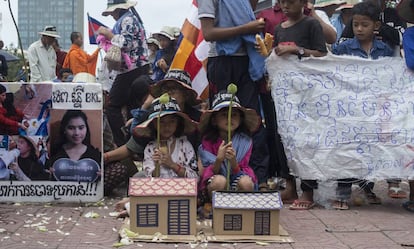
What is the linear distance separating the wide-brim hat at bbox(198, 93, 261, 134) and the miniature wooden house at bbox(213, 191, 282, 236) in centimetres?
73

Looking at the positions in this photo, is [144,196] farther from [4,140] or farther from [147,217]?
A: [4,140]

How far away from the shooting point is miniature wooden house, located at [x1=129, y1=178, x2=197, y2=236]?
4113mm

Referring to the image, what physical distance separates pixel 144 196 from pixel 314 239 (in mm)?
1185

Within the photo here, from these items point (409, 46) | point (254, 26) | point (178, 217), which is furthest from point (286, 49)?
point (178, 217)

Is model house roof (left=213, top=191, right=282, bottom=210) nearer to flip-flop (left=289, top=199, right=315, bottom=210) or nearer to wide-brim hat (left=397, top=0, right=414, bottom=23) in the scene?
flip-flop (left=289, top=199, right=315, bottom=210)

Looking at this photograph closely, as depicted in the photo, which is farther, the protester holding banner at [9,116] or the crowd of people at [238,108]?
the protester holding banner at [9,116]

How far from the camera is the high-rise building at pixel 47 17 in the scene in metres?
10.6

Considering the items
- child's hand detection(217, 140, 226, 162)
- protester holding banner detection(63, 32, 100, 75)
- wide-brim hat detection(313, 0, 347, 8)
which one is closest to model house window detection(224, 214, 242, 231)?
child's hand detection(217, 140, 226, 162)

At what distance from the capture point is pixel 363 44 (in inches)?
210

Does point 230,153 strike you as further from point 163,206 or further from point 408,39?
point 408,39

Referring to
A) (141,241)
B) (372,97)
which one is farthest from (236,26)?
(141,241)

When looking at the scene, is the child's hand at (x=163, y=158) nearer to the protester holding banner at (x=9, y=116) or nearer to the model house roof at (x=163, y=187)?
the model house roof at (x=163, y=187)

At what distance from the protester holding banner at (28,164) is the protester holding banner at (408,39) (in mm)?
3069

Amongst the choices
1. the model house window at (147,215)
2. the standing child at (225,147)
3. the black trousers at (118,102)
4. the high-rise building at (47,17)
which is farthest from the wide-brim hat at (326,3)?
the high-rise building at (47,17)
